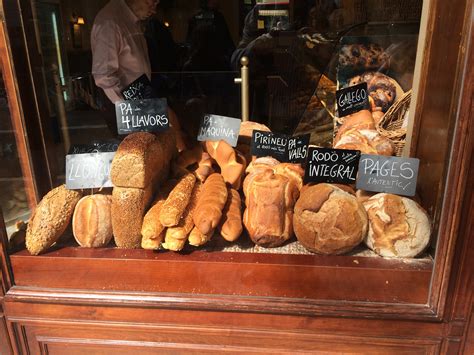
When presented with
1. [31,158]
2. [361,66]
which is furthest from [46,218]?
[361,66]

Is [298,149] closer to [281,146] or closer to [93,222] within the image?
[281,146]

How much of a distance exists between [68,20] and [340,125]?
1436 millimetres

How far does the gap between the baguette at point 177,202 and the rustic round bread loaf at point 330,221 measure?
1.17 ft

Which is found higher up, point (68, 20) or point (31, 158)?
point (68, 20)

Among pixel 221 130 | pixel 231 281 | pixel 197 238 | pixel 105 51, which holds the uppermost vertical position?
pixel 105 51

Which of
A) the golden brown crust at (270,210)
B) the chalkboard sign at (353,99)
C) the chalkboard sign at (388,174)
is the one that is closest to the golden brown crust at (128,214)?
the golden brown crust at (270,210)

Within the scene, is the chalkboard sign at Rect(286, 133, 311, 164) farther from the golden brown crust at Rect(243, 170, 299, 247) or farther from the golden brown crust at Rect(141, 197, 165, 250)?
the golden brown crust at Rect(141, 197, 165, 250)

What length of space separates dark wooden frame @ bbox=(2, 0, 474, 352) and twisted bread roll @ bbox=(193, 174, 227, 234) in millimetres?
109

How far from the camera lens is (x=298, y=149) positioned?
1.37m

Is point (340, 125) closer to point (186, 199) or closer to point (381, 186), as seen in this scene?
point (381, 186)

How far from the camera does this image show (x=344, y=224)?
1131 mm

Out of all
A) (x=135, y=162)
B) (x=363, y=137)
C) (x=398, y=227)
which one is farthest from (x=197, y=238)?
(x=363, y=137)

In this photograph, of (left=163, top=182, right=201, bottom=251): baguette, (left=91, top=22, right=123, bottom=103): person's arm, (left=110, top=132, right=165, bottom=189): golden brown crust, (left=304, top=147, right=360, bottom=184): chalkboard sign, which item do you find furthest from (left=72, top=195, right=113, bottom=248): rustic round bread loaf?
(left=91, top=22, right=123, bottom=103): person's arm

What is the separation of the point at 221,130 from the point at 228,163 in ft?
0.45
